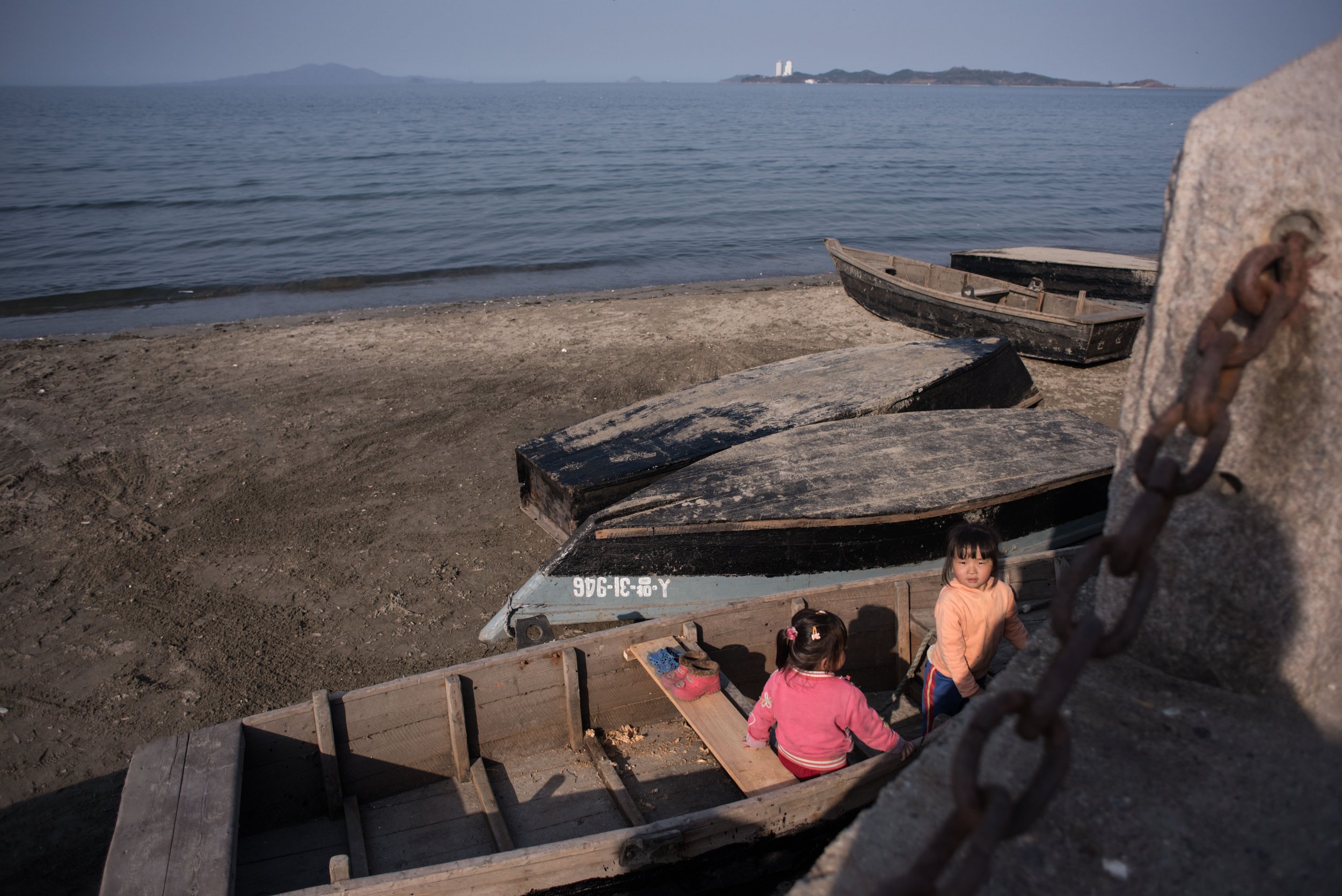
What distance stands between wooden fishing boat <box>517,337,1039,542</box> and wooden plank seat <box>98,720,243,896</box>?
3041 millimetres

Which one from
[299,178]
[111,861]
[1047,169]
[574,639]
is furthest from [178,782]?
[1047,169]

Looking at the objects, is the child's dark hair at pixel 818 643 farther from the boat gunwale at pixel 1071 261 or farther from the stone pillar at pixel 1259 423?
the boat gunwale at pixel 1071 261

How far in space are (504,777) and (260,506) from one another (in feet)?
17.6

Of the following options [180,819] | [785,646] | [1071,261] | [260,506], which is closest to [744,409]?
[785,646]

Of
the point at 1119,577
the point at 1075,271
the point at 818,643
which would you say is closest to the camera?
the point at 1119,577

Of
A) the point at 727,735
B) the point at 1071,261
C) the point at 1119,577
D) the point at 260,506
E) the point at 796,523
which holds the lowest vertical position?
the point at 260,506

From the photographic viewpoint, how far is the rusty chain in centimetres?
128

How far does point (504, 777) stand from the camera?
15.5 feet

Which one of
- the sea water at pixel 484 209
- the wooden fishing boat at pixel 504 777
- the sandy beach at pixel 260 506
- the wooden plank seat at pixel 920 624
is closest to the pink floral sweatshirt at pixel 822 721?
the wooden fishing boat at pixel 504 777

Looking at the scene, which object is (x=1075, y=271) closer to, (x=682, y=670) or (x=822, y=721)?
(x=682, y=670)

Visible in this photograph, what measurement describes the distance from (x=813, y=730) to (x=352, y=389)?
9813 mm

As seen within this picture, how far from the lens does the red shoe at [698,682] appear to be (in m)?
4.50

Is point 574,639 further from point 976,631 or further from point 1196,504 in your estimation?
point 1196,504

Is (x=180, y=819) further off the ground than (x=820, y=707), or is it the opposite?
(x=820, y=707)
